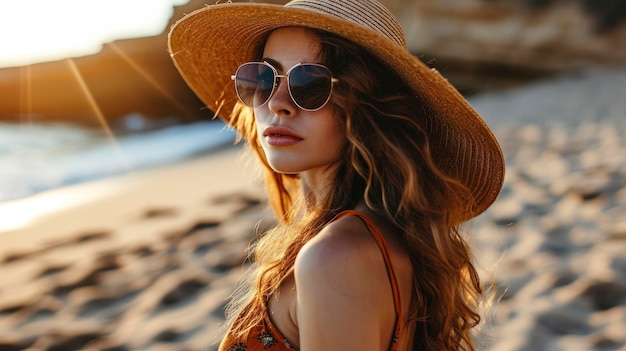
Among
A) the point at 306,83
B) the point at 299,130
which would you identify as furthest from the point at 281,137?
the point at 306,83

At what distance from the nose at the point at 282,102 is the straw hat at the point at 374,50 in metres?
0.15

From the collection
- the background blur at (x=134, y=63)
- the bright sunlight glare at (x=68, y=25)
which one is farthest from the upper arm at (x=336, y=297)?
the bright sunlight glare at (x=68, y=25)

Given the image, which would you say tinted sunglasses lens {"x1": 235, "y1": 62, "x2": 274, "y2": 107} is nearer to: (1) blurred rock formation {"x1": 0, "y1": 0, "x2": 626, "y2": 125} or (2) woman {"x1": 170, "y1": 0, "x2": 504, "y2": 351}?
(2) woman {"x1": 170, "y1": 0, "x2": 504, "y2": 351}

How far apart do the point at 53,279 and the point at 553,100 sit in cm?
621

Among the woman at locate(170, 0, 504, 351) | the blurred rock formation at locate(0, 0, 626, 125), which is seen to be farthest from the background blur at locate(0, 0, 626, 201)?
the woman at locate(170, 0, 504, 351)

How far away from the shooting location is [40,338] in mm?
3441

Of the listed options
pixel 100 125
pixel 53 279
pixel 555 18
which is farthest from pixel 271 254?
pixel 100 125

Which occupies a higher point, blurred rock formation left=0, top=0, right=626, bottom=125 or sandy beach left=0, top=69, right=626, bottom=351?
blurred rock formation left=0, top=0, right=626, bottom=125

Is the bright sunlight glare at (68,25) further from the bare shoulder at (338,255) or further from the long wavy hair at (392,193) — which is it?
the bare shoulder at (338,255)

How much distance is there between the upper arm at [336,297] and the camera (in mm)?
1360

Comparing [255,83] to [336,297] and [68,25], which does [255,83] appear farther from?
[68,25]

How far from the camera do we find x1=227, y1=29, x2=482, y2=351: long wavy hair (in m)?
1.65

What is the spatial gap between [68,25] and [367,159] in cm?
1059

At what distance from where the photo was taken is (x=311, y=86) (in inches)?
65.6
